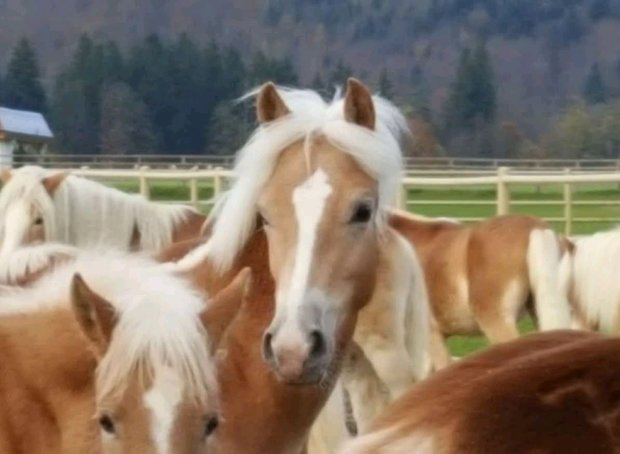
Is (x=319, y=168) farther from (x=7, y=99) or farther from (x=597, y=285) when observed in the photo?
(x=7, y=99)

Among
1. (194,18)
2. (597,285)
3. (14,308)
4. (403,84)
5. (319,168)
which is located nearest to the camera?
(14,308)

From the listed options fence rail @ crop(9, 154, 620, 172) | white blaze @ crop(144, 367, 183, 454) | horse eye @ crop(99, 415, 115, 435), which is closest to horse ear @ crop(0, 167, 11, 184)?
horse eye @ crop(99, 415, 115, 435)

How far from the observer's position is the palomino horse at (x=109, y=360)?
11.0ft

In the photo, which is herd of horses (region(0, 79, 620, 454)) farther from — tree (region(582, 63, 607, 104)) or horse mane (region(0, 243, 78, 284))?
tree (region(582, 63, 607, 104))

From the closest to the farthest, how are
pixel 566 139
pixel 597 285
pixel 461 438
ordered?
pixel 461 438 → pixel 597 285 → pixel 566 139

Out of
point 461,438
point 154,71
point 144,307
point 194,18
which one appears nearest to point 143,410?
point 144,307

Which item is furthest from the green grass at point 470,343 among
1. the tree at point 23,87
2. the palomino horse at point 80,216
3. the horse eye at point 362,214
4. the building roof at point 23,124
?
the tree at point 23,87

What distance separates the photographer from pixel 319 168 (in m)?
4.55

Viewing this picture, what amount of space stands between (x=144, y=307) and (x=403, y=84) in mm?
128599

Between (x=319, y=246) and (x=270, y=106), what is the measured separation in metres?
0.60

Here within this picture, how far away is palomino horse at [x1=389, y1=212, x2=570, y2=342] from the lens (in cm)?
958

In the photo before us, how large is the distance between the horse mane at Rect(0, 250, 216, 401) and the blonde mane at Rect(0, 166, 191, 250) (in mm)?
3785

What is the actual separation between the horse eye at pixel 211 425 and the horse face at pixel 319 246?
69cm

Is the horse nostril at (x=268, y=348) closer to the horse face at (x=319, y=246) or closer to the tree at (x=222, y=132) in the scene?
the horse face at (x=319, y=246)
